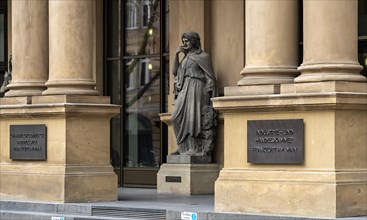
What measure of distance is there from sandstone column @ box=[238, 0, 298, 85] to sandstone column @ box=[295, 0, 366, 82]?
804mm

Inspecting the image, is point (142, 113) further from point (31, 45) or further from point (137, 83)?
point (31, 45)

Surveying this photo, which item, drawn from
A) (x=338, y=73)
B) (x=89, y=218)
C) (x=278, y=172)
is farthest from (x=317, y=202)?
(x=89, y=218)

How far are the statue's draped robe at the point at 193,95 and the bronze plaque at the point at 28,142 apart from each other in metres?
3.24

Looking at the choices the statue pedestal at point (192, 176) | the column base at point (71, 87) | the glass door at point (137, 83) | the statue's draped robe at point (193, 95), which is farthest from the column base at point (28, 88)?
the glass door at point (137, 83)

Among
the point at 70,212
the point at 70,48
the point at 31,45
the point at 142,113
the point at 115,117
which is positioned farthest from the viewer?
the point at 115,117

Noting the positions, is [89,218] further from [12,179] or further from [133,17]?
[133,17]

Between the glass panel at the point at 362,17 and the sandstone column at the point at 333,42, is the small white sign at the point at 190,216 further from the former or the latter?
the glass panel at the point at 362,17

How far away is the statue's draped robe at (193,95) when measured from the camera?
2358cm

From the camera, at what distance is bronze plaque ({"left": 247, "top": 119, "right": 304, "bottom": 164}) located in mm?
17859

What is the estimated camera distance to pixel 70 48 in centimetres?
2194

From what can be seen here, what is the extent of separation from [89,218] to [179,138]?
434 centimetres

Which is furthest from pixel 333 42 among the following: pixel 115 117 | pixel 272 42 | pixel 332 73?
pixel 115 117

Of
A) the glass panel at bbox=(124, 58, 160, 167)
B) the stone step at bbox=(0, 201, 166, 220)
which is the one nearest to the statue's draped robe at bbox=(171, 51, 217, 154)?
the glass panel at bbox=(124, 58, 160, 167)

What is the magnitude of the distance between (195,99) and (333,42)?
6336mm
